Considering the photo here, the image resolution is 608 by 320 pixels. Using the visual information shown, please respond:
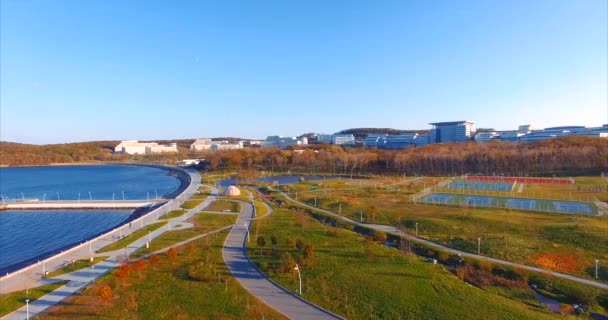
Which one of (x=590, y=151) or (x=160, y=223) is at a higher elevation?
(x=590, y=151)

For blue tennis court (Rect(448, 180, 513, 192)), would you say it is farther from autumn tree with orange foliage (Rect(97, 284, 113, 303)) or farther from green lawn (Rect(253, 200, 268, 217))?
autumn tree with orange foliage (Rect(97, 284, 113, 303))

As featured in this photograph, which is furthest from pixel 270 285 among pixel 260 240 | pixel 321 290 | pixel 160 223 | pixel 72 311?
pixel 160 223

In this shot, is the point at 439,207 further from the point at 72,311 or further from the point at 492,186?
the point at 72,311

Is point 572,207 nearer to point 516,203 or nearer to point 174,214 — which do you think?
point 516,203

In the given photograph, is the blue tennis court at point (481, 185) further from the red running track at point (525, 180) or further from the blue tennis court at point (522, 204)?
the blue tennis court at point (522, 204)

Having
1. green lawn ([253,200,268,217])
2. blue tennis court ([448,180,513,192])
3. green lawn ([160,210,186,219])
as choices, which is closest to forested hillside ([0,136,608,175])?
blue tennis court ([448,180,513,192])

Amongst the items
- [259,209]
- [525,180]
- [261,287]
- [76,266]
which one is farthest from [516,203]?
[76,266]
